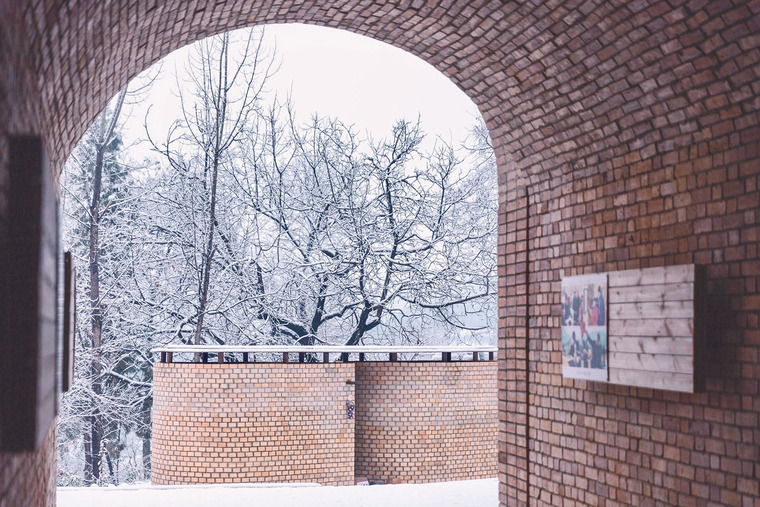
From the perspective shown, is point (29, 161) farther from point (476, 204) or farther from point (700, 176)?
point (476, 204)

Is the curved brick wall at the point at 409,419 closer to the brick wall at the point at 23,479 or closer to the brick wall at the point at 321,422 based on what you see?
the brick wall at the point at 321,422

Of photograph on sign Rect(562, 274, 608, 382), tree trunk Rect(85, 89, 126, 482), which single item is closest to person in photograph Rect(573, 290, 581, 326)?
photograph on sign Rect(562, 274, 608, 382)

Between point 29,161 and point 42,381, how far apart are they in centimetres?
69

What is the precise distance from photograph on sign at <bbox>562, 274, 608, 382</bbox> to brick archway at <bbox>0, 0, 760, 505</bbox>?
15 cm

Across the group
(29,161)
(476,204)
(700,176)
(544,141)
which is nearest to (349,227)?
(476,204)

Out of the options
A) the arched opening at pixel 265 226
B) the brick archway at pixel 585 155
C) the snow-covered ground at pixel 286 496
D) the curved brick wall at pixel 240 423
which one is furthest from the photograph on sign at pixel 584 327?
the arched opening at pixel 265 226

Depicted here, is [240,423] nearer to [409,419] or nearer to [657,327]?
[409,419]

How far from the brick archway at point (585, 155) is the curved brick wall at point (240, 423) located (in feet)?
21.9

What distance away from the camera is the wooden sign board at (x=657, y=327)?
4602mm

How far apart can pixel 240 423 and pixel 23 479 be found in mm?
9902

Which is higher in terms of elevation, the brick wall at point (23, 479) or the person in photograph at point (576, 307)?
→ the person in photograph at point (576, 307)

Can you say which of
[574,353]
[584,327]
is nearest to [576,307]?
[584,327]

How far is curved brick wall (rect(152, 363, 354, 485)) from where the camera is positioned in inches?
504

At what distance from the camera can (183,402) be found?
1295 centimetres
